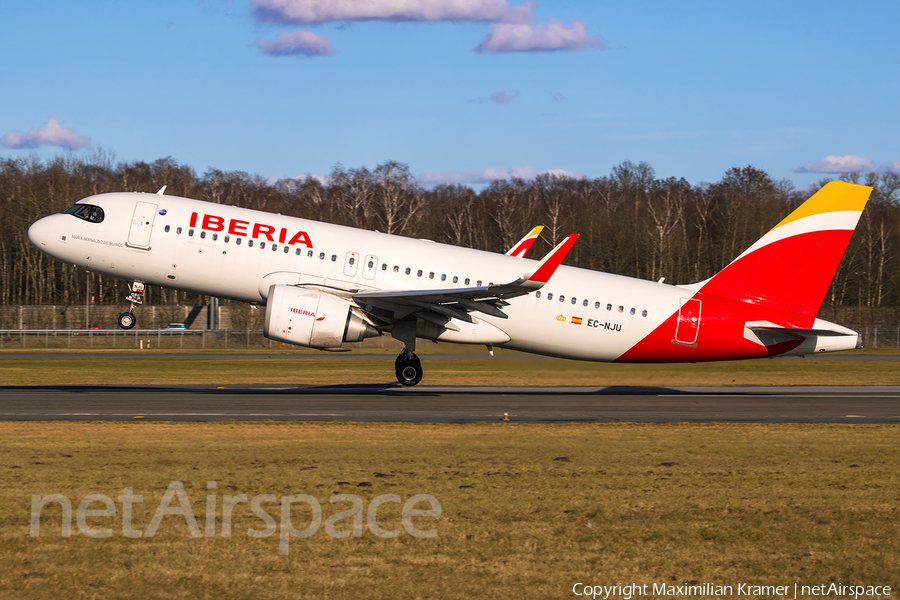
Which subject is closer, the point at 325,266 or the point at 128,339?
the point at 325,266

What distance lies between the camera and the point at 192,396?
86.3ft

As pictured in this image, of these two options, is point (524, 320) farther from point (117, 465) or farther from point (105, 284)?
point (105, 284)

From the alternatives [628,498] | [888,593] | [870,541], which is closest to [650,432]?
[628,498]

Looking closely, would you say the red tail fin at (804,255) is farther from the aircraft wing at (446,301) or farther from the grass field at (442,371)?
the aircraft wing at (446,301)

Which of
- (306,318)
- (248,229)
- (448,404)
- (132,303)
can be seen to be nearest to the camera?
(306,318)

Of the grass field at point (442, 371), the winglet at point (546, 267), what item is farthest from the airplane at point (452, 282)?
the winglet at point (546, 267)

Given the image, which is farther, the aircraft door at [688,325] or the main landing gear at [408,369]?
the main landing gear at [408,369]

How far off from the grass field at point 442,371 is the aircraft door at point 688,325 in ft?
5.14

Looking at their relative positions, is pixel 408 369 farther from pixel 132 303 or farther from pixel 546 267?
pixel 132 303

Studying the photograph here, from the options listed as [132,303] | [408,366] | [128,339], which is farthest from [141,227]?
[128,339]

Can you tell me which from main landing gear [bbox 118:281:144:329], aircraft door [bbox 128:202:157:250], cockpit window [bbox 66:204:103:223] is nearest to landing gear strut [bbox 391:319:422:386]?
main landing gear [bbox 118:281:144:329]

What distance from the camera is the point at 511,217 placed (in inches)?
4045
